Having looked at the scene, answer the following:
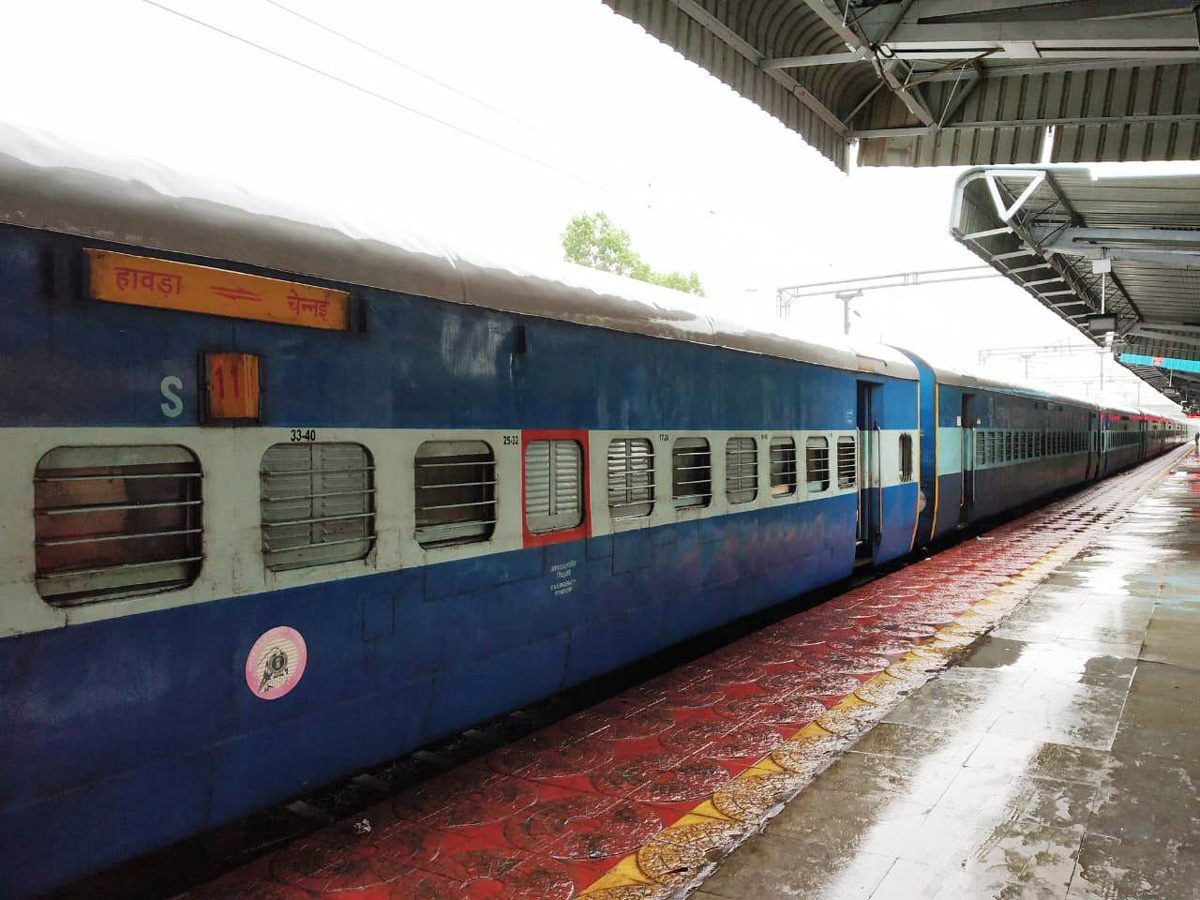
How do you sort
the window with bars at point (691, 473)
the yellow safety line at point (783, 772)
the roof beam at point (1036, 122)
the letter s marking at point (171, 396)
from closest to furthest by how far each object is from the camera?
the letter s marking at point (171, 396)
the yellow safety line at point (783, 772)
the window with bars at point (691, 473)
the roof beam at point (1036, 122)

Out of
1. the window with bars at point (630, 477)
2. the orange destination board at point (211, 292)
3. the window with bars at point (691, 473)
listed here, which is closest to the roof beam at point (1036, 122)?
the window with bars at point (691, 473)

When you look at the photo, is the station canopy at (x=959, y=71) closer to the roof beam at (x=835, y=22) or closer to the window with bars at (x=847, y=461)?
the roof beam at (x=835, y=22)

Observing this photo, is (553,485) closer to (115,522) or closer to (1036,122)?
(115,522)

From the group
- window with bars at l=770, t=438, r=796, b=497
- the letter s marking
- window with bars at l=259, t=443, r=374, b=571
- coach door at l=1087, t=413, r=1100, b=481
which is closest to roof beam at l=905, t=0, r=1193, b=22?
window with bars at l=770, t=438, r=796, b=497

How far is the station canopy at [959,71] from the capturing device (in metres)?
7.53

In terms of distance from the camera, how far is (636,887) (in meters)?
3.73

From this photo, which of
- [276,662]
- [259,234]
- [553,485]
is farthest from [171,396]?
[553,485]

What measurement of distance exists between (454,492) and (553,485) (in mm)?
858

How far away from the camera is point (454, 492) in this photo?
4773mm

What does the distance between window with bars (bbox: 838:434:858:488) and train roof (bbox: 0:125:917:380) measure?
4.43 m

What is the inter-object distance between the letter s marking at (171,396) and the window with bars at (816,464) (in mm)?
6566

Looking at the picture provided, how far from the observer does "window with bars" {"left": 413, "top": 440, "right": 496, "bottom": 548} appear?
456 cm

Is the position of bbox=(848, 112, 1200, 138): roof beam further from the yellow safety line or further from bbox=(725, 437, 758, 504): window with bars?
the yellow safety line

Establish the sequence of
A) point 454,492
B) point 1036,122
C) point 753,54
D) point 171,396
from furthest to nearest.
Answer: point 1036,122 < point 753,54 < point 454,492 < point 171,396
